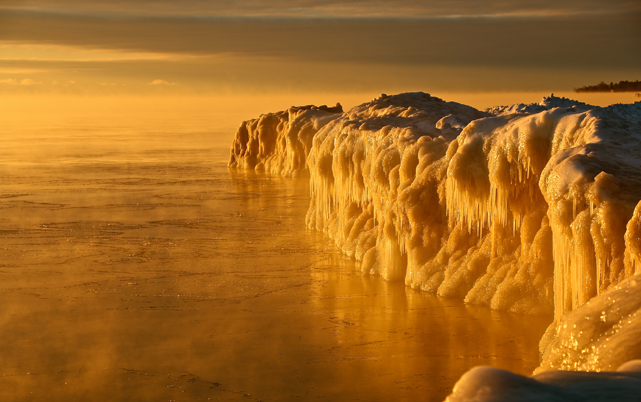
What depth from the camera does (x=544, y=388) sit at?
4.72 metres

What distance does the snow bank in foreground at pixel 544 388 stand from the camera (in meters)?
4.58

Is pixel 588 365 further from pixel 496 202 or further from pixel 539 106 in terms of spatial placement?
pixel 539 106

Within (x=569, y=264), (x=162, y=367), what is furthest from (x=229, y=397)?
(x=569, y=264)

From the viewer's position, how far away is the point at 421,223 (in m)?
15.4

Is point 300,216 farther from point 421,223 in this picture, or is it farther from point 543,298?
point 543,298

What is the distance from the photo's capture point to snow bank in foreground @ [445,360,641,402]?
4582 millimetres

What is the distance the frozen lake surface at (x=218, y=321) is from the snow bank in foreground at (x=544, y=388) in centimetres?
526

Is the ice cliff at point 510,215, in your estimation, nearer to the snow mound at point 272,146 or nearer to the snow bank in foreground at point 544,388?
the snow bank in foreground at point 544,388

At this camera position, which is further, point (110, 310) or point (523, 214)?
point (110, 310)

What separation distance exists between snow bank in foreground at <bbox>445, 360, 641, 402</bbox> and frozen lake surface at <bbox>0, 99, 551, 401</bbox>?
17.3ft

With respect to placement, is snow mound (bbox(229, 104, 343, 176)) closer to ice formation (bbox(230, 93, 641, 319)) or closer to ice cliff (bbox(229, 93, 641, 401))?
ice cliff (bbox(229, 93, 641, 401))

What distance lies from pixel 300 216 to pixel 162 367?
16.2 m

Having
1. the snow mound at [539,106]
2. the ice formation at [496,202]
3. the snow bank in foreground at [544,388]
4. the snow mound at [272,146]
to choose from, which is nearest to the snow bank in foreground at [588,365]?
the snow bank in foreground at [544,388]

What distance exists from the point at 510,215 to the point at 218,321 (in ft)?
19.0
